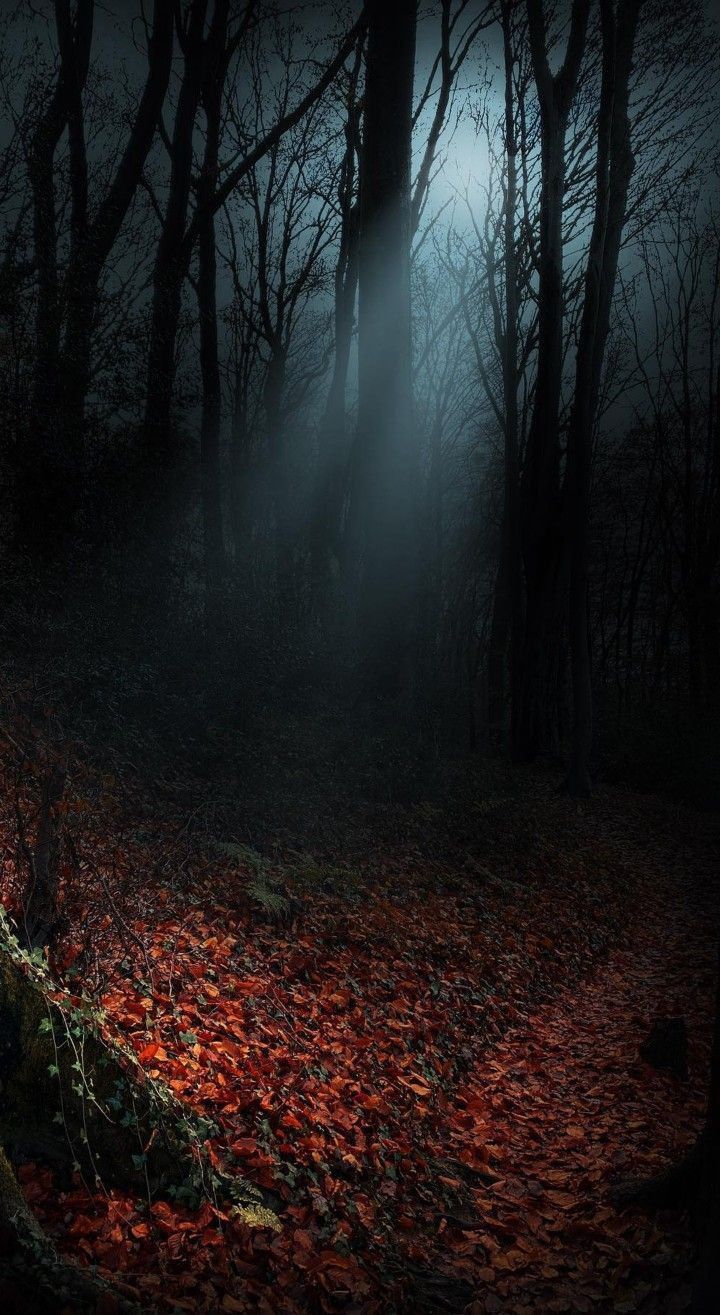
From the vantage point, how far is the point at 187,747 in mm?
8453

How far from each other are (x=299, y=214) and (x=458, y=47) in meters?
7.32

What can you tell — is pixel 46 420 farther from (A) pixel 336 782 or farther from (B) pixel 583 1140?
(B) pixel 583 1140

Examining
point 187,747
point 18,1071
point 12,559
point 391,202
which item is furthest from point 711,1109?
point 391,202

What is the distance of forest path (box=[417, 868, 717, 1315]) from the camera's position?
3455 mm

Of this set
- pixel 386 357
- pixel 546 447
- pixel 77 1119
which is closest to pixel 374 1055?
pixel 77 1119

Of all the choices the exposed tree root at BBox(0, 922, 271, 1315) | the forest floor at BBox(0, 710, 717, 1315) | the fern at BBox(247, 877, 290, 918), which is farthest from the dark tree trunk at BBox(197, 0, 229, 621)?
the exposed tree root at BBox(0, 922, 271, 1315)

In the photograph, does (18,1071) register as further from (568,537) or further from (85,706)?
(568,537)

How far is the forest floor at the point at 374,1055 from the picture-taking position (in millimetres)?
3252

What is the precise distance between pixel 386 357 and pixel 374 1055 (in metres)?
9.24

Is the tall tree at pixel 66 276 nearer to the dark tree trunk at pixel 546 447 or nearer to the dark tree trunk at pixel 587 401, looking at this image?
the dark tree trunk at pixel 546 447

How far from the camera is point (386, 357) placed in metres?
11.2

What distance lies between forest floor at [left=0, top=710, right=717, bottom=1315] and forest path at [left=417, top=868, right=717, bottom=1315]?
0.05 feet

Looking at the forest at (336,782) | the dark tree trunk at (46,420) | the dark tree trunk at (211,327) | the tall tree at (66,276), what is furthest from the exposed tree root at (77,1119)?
the dark tree trunk at (211,327)

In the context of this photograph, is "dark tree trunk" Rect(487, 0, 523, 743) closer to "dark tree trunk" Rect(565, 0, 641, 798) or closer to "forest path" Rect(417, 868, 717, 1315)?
"dark tree trunk" Rect(565, 0, 641, 798)
